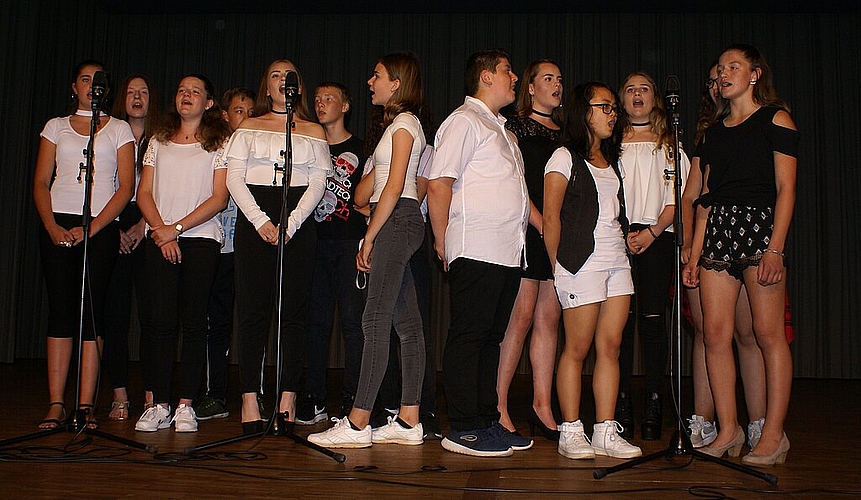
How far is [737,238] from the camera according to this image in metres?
3.02

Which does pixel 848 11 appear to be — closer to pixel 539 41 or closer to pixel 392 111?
pixel 539 41

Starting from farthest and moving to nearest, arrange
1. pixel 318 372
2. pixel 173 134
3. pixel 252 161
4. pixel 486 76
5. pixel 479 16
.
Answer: pixel 479 16 → pixel 318 372 → pixel 173 134 → pixel 252 161 → pixel 486 76

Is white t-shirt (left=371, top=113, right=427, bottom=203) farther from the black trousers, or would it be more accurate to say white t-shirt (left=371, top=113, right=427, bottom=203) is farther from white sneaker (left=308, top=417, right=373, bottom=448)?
white sneaker (left=308, top=417, right=373, bottom=448)

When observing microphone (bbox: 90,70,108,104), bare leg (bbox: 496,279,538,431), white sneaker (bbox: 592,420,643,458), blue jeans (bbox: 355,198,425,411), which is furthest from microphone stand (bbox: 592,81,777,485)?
microphone (bbox: 90,70,108,104)

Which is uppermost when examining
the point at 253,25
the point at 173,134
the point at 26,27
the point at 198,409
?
the point at 253,25

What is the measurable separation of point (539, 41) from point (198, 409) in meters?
5.40

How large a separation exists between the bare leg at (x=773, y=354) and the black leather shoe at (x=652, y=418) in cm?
62

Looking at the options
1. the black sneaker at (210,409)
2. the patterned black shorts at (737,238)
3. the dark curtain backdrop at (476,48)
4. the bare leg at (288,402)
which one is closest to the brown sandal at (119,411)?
the black sneaker at (210,409)

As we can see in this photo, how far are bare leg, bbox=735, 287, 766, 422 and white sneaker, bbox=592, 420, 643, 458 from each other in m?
0.58

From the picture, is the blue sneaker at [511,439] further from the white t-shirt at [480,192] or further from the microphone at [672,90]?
the microphone at [672,90]

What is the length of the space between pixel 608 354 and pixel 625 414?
2.45 ft

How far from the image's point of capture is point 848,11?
7547 millimetres

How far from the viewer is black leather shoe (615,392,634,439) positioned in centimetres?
361

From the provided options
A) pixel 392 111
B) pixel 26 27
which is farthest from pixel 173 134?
pixel 26 27
